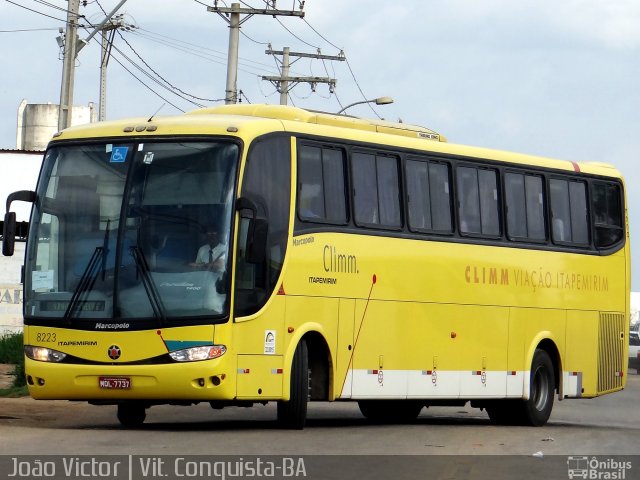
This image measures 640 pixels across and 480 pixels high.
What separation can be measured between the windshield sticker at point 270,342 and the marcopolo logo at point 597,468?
365 centimetres

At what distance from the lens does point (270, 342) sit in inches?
714

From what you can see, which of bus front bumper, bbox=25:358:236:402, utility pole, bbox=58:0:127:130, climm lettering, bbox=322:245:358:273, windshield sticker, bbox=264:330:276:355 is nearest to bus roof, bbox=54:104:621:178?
climm lettering, bbox=322:245:358:273

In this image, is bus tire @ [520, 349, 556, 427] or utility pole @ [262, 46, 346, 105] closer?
bus tire @ [520, 349, 556, 427]

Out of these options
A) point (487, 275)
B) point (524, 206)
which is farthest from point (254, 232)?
point (524, 206)

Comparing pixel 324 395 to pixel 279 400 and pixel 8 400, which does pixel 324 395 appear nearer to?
pixel 279 400

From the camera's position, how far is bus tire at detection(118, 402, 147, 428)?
1967 centimetres

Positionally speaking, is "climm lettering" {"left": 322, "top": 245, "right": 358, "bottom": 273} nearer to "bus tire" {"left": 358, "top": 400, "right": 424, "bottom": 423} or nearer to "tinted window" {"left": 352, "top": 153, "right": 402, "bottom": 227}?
"tinted window" {"left": 352, "top": 153, "right": 402, "bottom": 227}

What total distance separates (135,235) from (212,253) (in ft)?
2.98

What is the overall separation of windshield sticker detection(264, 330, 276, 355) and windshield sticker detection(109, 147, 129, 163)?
2.52 m

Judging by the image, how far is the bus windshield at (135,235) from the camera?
17.6 m

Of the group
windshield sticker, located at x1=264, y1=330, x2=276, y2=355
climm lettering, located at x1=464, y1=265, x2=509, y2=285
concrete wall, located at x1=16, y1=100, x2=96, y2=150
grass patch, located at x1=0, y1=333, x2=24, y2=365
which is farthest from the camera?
concrete wall, located at x1=16, y1=100, x2=96, y2=150

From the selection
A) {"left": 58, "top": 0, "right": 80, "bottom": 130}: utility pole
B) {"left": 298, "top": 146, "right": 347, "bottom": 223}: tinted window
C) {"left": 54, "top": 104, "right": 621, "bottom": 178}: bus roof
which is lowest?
{"left": 298, "top": 146, "right": 347, "bottom": 223}: tinted window

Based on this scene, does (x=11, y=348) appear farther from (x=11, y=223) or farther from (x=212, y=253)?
(x=212, y=253)

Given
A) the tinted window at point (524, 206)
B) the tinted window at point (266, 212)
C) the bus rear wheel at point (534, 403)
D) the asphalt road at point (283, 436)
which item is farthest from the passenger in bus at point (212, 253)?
the bus rear wheel at point (534, 403)
